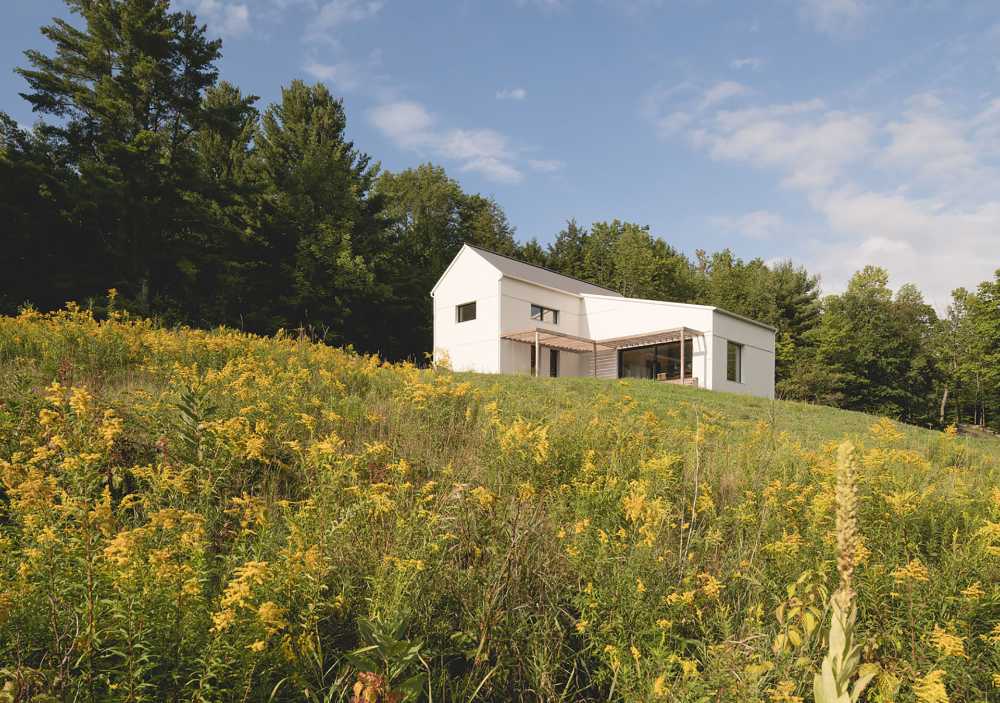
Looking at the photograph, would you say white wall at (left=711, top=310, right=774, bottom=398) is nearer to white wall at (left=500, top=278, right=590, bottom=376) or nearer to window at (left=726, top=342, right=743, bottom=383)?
window at (left=726, top=342, right=743, bottom=383)

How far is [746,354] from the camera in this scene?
26.6 metres

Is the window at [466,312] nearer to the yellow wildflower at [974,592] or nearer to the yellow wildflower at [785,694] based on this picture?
the yellow wildflower at [974,592]

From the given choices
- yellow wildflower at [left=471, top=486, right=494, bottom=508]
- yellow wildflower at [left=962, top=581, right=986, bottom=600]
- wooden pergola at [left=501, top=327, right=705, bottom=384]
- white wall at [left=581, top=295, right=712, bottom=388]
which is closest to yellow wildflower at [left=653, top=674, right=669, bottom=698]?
yellow wildflower at [left=471, top=486, right=494, bottom=508]

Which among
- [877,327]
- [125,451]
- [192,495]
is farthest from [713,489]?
[877,327]

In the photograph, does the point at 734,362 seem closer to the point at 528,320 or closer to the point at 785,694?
the point at 528,320

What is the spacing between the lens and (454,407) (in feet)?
21.7

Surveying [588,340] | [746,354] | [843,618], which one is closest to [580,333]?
[588,340]

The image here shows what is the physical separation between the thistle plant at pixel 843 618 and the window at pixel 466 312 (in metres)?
25.9

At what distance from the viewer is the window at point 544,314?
2672cm

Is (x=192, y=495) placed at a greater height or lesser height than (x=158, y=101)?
lesser

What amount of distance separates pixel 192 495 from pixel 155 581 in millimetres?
Result: 1631

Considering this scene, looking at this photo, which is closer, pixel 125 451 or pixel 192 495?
pixel 192 495

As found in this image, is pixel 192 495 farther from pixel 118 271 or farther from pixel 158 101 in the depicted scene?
pixel 158 101

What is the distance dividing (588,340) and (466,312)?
5.75m
